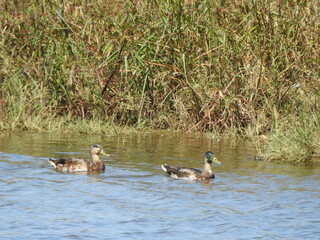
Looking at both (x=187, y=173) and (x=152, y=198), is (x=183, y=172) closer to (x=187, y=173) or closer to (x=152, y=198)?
(x=187, y=173)

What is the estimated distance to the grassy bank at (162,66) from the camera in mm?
15930

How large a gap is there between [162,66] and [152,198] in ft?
21.4

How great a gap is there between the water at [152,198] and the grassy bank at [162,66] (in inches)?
65.3

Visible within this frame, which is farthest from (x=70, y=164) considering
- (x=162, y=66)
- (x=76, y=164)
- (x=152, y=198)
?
(x=162, y=66)

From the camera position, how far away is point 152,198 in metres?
10.2

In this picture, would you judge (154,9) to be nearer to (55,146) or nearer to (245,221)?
(55,146)

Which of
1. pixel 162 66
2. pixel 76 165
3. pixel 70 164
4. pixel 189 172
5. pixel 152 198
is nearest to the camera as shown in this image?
pixel 152 198

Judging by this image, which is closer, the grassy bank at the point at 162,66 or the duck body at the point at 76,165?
the duck body at the point at 76,165

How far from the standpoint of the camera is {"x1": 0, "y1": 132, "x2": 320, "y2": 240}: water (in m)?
8.54

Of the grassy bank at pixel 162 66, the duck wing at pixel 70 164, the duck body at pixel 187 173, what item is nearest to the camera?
the duck body at pixel 187 173

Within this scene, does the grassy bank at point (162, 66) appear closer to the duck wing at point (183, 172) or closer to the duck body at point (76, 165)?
the duck body at point (76, 165)

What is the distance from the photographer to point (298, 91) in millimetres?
16141

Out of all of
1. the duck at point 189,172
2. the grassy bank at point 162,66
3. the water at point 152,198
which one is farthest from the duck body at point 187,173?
the grassy bank at point 162,66

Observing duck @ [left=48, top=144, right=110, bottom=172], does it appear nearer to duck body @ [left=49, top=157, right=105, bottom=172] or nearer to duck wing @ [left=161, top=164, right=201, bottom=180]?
duck body @ [left=49, top=157, right=105, bottom=172]
